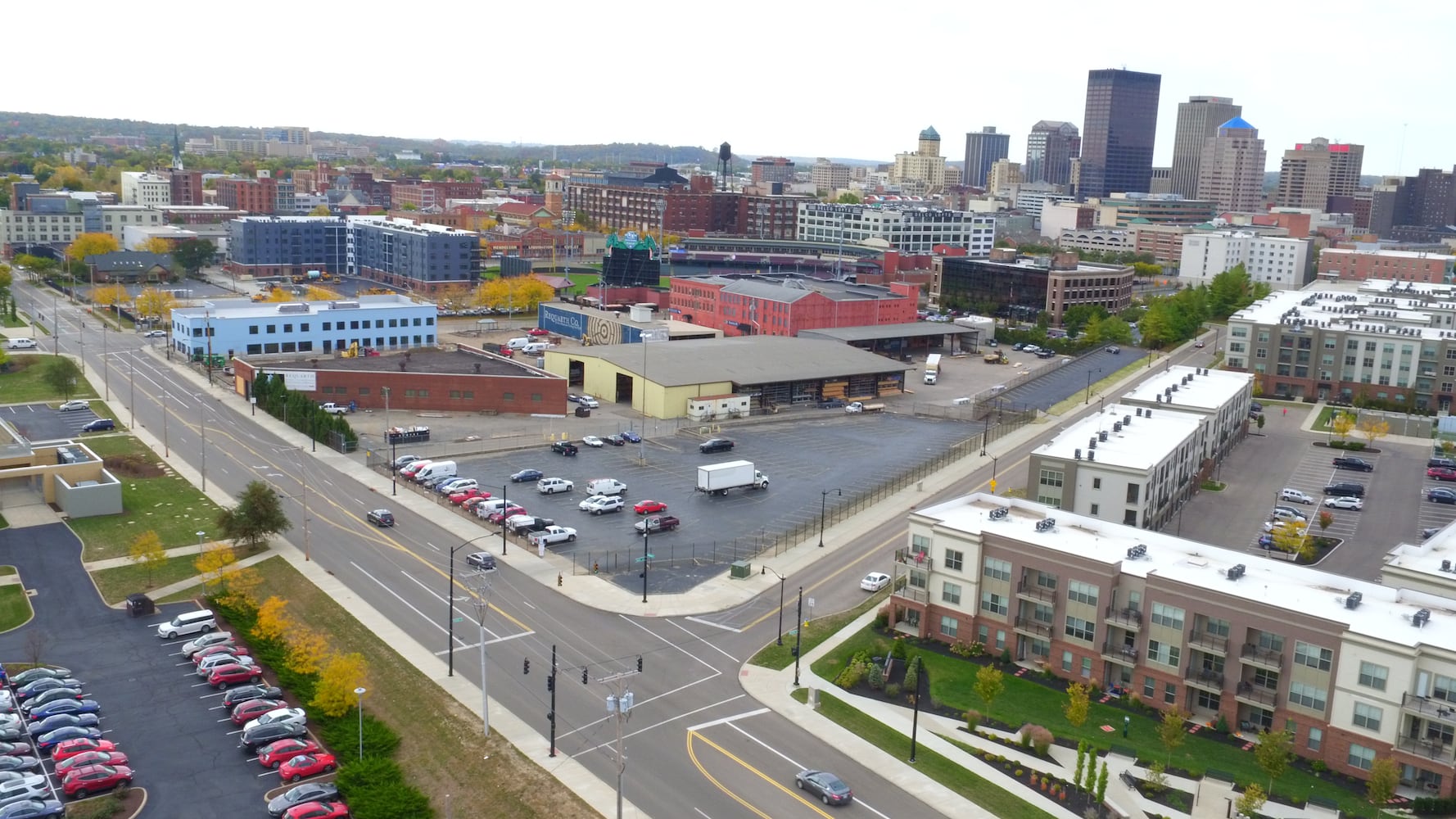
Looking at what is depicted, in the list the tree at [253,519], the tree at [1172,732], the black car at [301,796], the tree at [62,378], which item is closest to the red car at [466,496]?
the tree at [253,519]

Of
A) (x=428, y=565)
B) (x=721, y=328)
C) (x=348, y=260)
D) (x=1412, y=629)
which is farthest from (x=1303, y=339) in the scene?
(x=348, y=260)

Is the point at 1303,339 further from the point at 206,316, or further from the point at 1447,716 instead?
the point at 206,316

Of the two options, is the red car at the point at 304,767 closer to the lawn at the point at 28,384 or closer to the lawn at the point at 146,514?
the lawn at the point at 146,514

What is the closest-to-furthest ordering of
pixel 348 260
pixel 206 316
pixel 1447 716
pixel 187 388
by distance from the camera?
1. pixel 1447 716
2. pixel 187 388
3. pixel 206 316
4. pixel 348 260

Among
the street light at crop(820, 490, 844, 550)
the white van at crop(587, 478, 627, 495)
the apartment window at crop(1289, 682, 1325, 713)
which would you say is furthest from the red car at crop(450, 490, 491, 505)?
the apartment window at crop(1289, 682, 1325, 713)

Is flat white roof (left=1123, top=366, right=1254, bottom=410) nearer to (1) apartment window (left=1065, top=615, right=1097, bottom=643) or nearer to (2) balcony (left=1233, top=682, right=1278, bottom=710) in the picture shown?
(1) apartment window (left=1065, top=615, right=1097, bottom=643)
